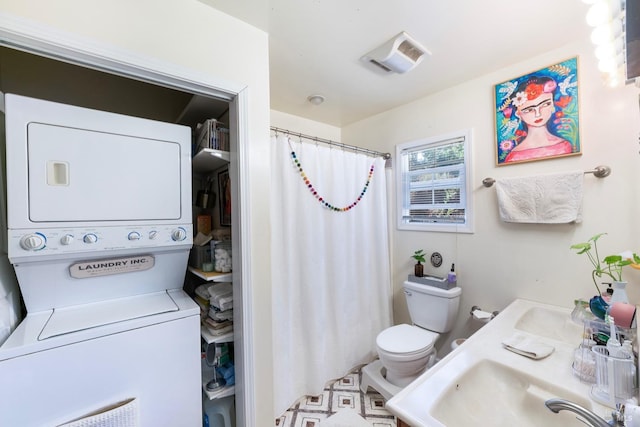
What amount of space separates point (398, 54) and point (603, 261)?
5.01 feet

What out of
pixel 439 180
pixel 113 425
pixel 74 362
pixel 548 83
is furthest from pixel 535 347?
pixel 74 362

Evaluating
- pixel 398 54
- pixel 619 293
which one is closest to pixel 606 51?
pixel 398 54

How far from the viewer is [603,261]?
1.28 m

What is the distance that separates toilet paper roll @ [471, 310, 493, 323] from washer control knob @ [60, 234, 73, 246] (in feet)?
7.23

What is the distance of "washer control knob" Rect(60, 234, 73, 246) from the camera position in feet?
3.25

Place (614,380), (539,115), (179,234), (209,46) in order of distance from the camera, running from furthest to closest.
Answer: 1. (539,115)
2. (179,234)
3. (209,46)
4. (614,380)

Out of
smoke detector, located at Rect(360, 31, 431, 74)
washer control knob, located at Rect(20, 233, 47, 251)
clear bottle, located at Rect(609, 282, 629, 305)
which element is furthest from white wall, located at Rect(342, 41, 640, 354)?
washer control knob, located at Rect(20, 233, 47, 251)

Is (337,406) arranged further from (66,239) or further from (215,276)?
(66,239)

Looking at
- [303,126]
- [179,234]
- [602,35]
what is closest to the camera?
[602,35]

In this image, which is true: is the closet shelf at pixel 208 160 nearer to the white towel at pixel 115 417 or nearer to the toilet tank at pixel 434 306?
the white towel at pixel 115 417

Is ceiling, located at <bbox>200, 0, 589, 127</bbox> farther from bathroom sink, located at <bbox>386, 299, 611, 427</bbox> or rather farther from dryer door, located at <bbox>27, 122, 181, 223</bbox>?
bathroom sink, located at <bbox>386, 299, 611, 427</bbox>

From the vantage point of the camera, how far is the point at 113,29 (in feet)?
3.04

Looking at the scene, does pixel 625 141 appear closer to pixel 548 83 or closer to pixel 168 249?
pixel 548 83

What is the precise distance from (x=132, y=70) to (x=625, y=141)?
2325 mm
